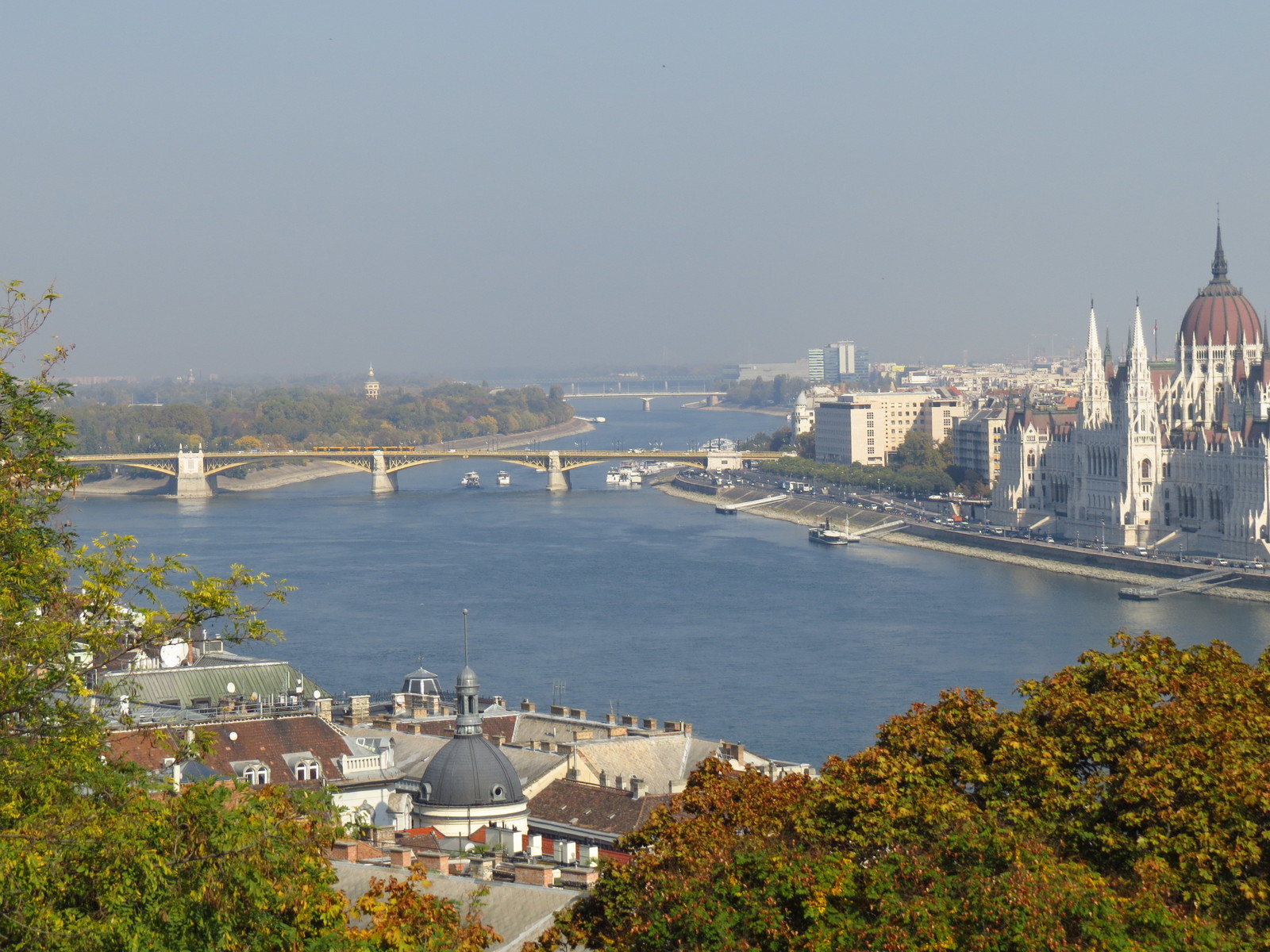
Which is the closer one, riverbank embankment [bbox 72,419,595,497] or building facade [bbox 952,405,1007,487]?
building facade [bbox 952,405,1007,487]

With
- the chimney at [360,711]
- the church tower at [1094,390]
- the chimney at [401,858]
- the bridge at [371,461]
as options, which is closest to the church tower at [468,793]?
the chimney at [401,858]

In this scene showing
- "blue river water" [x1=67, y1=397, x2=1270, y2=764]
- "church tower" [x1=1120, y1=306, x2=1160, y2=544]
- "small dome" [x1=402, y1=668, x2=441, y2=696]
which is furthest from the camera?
"church tower" [x1=1120, y1=306, x2=1160, y2=544]

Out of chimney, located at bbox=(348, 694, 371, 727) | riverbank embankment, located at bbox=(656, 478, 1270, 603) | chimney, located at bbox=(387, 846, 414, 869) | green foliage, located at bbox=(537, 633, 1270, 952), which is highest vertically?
green foliage, located at bbox=(537, 633, 1270, 952)

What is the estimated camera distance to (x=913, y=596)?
129 feet

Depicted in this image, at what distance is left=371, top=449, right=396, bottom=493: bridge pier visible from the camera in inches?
2739

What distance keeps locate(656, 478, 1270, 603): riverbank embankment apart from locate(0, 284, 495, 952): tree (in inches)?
1326

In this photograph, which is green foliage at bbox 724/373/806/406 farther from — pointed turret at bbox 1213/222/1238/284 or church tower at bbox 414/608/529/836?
church tower at bbox 414/608/529/836

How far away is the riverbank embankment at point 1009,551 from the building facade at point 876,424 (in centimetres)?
1446

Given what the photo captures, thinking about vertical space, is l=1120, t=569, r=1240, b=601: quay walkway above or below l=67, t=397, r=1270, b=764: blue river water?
below

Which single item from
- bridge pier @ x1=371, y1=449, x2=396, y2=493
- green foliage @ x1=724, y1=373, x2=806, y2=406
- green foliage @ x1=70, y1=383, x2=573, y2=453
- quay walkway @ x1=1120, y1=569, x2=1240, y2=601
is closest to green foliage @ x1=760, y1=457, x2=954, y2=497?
bridge pier @ x1=371, y1=449, x2=396, y2=493

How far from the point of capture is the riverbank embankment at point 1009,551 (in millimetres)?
41281

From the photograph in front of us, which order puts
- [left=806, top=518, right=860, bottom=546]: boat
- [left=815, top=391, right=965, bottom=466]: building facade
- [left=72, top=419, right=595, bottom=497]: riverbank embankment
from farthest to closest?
[left=815, top=391, right=965, bottom=466]: building facade < [left=72, top=419, right=595, bottom=497]: riverbank embankment < [left=806, top=518, right=860, bottom=546]: boat

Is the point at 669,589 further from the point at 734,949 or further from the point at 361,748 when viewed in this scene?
the point at 734,949

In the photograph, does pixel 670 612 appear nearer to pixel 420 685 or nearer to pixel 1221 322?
pixel 420 685
